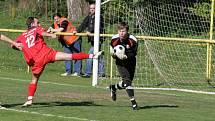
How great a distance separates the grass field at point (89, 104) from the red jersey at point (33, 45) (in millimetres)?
972

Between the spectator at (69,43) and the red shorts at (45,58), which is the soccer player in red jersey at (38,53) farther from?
the spectator at (69,43)

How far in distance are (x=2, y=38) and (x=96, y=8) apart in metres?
5.99

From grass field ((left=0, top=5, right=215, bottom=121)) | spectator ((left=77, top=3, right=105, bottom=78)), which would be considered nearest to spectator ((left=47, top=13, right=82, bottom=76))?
spectator ((left=77, top=3, right=105, bottom=78))

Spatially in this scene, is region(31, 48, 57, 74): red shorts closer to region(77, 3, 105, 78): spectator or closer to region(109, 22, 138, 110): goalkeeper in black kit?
region(109, 22, 138, 110): goalkeeper in black kit

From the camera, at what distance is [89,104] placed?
559 inches

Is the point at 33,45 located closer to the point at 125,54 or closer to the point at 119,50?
the point at 119,50

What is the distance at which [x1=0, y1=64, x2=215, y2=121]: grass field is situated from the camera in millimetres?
12273

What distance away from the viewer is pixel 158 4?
68.2ft

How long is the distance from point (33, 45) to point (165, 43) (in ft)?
23.7

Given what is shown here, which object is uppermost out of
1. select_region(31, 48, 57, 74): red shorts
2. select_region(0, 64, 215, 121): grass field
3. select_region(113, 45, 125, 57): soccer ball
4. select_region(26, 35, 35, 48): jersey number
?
select_region(26, 35, 35, 48): jersey number

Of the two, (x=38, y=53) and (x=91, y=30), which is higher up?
(x=91, y=30)

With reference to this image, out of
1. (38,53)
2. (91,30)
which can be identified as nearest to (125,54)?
(38,53)

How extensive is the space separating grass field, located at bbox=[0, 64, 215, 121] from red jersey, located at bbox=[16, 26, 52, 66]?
3.19ft

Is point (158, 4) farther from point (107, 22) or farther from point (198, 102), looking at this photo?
point (198, 102)
